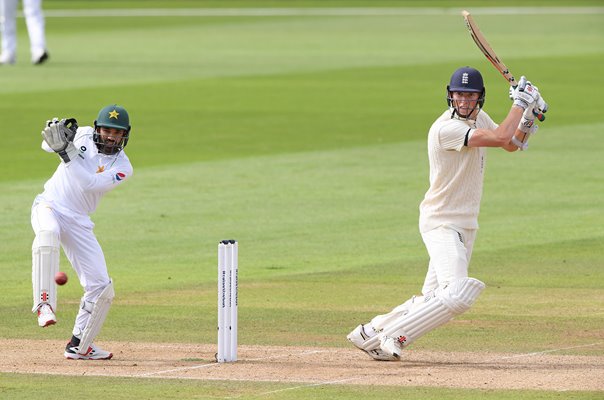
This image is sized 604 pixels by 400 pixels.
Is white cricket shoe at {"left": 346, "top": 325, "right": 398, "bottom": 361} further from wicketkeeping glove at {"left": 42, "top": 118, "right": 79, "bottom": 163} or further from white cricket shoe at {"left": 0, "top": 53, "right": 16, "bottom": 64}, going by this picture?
white cricket shoe at {"left": 0, "top": 53, "right": 16, "bottom": 64}

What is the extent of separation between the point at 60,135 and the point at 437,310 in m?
2.89

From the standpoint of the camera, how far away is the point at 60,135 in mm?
10750

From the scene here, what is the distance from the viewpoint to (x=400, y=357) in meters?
11.0

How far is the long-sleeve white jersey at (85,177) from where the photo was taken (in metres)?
11.0

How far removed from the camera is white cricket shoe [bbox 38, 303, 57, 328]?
10555 mm

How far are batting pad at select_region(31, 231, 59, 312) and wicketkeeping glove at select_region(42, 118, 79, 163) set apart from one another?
23.2 inches

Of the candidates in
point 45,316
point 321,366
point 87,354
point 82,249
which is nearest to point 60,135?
point 82,249

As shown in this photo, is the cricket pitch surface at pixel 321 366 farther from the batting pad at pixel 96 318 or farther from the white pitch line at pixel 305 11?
the white pitch line at pixel 305 11

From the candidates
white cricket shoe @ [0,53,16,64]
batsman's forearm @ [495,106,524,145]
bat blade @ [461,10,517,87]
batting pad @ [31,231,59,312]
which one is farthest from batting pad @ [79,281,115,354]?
white cricket shoe @ [0,53,16,64]

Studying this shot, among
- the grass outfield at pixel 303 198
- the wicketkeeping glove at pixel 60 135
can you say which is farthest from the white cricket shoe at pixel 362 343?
the wicketkeeping glove at pixel 60 135

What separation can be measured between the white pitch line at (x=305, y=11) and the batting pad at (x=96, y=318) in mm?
43960

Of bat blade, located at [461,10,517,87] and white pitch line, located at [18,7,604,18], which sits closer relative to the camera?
bat blade, located at [461,10,517,87]

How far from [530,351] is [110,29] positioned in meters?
39.9

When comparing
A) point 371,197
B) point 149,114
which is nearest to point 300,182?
point 371,197
